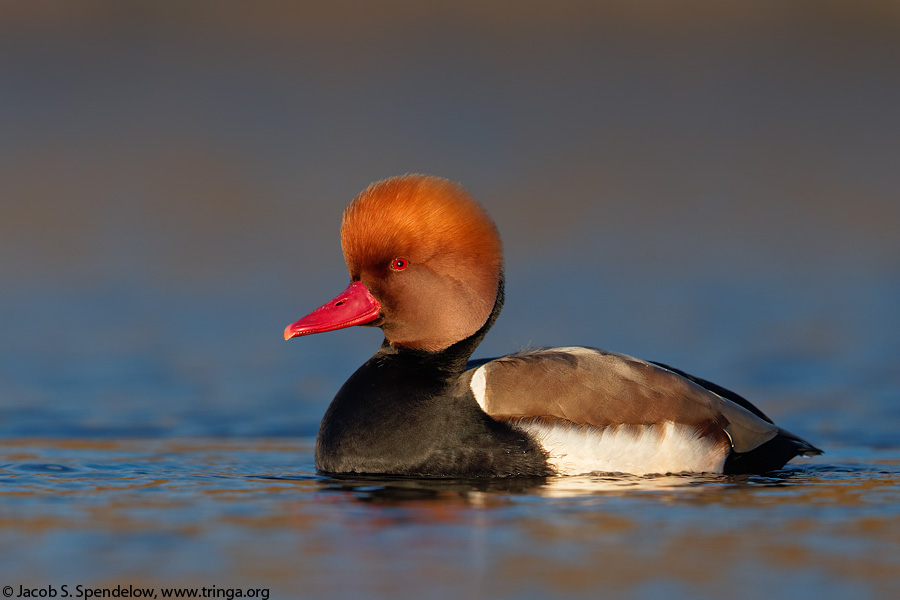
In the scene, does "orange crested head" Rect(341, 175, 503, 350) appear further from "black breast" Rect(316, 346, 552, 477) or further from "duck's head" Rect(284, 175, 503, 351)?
"black breast" Rect(316, 346, 552, 477)

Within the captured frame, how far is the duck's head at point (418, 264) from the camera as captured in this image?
7.24m

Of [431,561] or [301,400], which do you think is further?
[301,400]

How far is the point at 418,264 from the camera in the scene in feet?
24.2

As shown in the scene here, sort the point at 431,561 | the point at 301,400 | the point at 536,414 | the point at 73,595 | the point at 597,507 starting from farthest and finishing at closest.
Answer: the point at 301,400 → the point at 536,414 → the point at 597,507 → the point at 431,561 → the point at 73,595

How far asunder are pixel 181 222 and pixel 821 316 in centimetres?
794

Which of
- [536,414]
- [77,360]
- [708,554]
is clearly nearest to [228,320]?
[77,360]

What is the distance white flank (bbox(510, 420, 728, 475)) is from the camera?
7090 mm

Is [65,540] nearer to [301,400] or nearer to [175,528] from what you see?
[175,528]

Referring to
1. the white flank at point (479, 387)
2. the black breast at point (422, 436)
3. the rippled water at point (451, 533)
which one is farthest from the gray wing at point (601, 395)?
the rippled water at point (451, 533)

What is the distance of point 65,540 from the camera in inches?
228

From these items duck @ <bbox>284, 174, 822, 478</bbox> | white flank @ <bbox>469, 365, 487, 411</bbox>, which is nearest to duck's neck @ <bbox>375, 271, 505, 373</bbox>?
duck @ <bbox>284, 174, 822, 478</bbox>

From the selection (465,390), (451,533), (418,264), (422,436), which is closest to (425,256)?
(418,264)

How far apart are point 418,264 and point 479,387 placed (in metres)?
0.70

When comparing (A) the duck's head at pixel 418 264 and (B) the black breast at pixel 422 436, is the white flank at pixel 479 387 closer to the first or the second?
(B) the black breast at pixel 422 436
